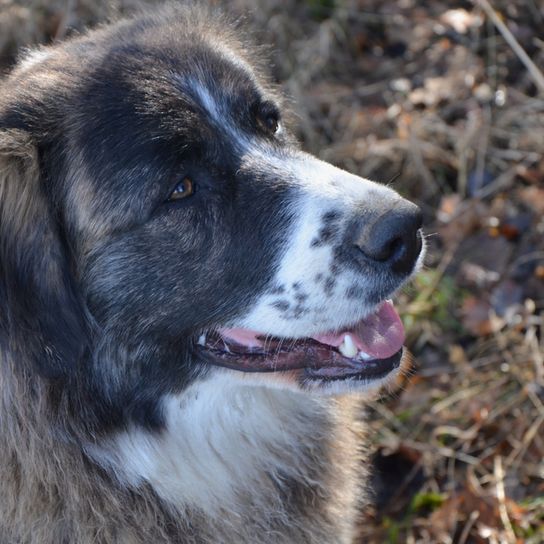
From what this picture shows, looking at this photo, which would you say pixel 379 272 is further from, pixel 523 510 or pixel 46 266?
pixel 523 510

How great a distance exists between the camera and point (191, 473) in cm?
259

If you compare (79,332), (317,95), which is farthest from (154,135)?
(317,95)

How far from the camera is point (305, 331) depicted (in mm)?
2395

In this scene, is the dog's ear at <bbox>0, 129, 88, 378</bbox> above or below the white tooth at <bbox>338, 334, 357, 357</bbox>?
above

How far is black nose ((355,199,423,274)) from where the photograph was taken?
2293mm

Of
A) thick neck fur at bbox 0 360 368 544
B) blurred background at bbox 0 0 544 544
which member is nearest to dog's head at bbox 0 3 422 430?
thick neck fur at bbox 0 360 368 544

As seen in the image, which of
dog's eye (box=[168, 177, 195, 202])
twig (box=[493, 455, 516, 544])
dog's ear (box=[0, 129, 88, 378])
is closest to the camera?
dog's ear (box=[0, 129, 88, 378])

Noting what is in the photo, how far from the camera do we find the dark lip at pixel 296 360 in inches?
96.9

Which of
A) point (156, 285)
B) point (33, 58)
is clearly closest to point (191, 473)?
point (156, 285)

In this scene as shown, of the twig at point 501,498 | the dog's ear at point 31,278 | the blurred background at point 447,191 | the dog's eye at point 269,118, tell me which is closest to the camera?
the dog's ear at point 31,278

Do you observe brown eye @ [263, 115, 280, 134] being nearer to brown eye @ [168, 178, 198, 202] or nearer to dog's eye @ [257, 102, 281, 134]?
dog's eye @ [257, 102, 281, 134]

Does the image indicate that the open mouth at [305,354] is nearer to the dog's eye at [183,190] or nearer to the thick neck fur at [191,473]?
the thick neck fur at [191,473]

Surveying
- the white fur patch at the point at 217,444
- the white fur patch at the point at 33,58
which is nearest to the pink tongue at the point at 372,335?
the white fur patch at the point at 217,444

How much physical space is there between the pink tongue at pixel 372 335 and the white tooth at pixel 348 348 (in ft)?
0.03
